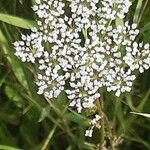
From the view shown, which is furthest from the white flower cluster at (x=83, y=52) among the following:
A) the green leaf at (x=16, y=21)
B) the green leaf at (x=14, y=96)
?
the green leaf at (x=14, y=96)

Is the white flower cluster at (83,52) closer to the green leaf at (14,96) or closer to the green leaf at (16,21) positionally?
the green leaf at (16,21)

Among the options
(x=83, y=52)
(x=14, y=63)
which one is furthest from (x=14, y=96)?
(x=83, y=52)

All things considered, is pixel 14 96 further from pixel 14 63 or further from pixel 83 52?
pixel 83 52

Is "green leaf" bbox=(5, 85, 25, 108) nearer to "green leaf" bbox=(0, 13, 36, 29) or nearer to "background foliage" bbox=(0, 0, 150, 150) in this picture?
"background foliage" bbox=(0, 0, 150, 150)

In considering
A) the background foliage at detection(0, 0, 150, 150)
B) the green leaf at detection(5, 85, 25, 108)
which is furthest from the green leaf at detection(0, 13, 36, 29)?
the green leaf at detection(5, 85, 25, 108)

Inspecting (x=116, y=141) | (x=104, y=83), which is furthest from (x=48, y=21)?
(x=116, y=141)
